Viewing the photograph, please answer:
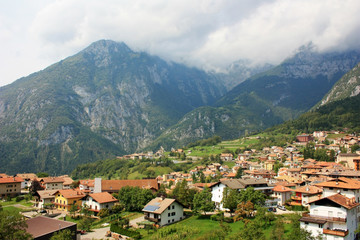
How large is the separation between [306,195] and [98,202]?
1561 inches

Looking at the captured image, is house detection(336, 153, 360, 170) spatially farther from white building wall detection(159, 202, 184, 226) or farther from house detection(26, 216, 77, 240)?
house detection(26, 216, 77, 240)

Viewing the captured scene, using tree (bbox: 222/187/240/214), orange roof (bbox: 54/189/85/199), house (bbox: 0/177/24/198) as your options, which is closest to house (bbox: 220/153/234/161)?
orange roof (bbox: 54/189/85/199)

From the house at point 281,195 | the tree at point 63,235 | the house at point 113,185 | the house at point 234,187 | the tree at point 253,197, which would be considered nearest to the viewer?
the tree at point 63,235

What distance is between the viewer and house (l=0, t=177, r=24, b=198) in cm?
8261

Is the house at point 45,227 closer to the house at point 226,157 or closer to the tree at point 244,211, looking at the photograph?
the tree at point 244,211

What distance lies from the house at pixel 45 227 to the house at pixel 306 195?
37.2 meters

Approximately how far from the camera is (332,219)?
32.7m

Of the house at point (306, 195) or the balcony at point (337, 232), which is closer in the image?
the balcony at point (337, 232)

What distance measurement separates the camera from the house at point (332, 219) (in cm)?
3164

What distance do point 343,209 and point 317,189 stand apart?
19.2 metres

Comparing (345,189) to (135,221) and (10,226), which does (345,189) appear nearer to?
(135,221)

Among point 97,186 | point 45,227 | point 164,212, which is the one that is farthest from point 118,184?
point 45,227

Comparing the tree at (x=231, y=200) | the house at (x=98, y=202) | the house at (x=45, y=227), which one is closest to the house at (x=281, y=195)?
the tree at (x=231, y=200)

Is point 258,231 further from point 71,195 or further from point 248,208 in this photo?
point 71,195
